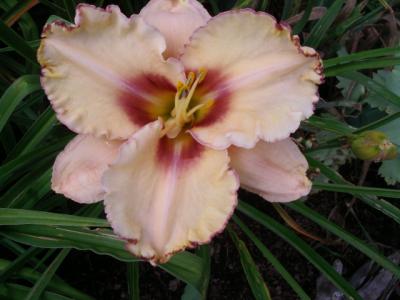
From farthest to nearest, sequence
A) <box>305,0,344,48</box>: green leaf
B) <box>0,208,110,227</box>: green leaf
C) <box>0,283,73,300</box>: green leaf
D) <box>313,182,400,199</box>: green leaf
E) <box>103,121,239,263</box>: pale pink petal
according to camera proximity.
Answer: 1. <box>305,0,344,48</box>: green leaf
2. <box>0,283,73,300</box>: green leaf
3. <box>313,182,400,199</box>: green leaf
4. <box>0,208,110,227</box>: green leaf
5. <box>103,121,239,263</box>: pale pink petal

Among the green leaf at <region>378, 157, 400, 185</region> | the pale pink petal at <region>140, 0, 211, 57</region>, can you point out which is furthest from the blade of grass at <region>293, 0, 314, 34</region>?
the pale pink petal at <region>140, 0, 211, 57</region>

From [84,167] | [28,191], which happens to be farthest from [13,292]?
[84,167]

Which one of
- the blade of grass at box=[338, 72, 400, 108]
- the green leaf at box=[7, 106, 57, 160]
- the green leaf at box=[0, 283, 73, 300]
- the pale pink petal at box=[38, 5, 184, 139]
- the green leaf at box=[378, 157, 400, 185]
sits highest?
the pale pink petal at box=[38, 5, 184, 139]

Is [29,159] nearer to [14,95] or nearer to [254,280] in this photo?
[14,95]

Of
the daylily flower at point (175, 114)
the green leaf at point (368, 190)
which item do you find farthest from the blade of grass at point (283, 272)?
the daylily flower at point (175, 114)

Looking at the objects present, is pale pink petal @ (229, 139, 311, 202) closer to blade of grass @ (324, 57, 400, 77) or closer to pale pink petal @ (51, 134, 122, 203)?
pale pink petal @ (51, 134, 122, 203)

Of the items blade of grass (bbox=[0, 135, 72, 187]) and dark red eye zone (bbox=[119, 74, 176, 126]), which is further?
blade of grass (bbox=[0, 135, 72, 187])

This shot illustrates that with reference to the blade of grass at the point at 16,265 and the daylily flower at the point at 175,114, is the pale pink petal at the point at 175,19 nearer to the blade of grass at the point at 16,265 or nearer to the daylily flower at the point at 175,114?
the daylily flower at the point at 175,114

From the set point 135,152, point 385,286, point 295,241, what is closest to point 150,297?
point 295,241
